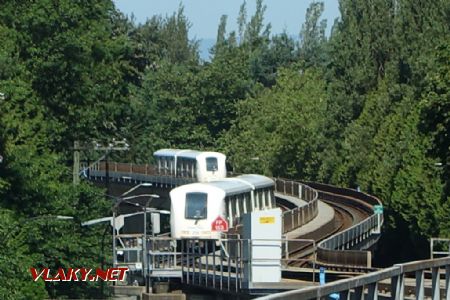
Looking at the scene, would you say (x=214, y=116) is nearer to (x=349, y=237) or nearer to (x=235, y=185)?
(x=235, y=185)

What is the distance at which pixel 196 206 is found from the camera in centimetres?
6222

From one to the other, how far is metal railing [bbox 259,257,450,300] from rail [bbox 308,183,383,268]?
22.7 m

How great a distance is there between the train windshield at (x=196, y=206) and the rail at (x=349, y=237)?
244 inches

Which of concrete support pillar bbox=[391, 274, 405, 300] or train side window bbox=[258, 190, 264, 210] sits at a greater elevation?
concrete support pillar bbox=[391, 274, 405, 300]

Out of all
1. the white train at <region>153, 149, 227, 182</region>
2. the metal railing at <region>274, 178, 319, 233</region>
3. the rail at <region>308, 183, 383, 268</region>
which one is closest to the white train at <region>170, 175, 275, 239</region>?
the metal railing at <region>274, 178, 319, 233</region>

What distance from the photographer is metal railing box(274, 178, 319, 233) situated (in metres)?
63.9

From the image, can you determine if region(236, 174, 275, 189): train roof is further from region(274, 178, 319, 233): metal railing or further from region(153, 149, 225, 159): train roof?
region(153, 149, 225, 159): train roof

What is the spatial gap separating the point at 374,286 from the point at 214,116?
130537 millimetres

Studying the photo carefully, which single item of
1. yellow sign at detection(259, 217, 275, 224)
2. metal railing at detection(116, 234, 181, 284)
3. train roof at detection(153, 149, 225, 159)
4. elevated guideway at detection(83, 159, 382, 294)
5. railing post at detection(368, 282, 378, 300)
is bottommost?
metal railing at detection(116, 234, 181, 284)

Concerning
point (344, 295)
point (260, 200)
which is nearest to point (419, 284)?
point (344, 295)

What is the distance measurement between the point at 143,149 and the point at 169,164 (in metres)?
26.5

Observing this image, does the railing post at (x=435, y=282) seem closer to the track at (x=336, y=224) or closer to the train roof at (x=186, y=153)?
the track at (x=336, y=224)

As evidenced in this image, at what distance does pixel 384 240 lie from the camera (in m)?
87.4

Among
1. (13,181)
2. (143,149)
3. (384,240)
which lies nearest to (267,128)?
(143,149)
